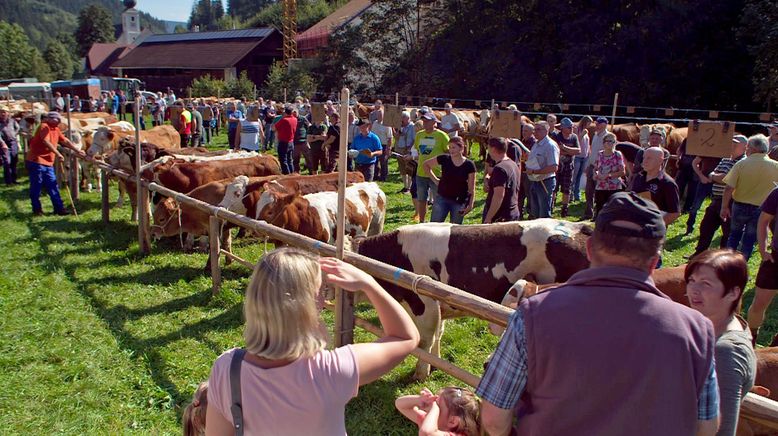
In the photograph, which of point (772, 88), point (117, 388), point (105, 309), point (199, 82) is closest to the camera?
point (117, 388)

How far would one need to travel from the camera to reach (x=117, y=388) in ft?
16.3

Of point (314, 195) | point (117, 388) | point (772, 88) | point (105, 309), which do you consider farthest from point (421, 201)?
point (772, 88)

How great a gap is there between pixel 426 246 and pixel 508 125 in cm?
865

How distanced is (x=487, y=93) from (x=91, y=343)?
1349 inches

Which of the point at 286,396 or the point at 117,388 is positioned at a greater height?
the point at 286,396

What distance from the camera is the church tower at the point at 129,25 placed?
10925cm

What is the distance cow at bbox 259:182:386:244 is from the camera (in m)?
7.36

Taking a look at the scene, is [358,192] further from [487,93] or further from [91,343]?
[487,93]

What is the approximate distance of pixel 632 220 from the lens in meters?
1.79

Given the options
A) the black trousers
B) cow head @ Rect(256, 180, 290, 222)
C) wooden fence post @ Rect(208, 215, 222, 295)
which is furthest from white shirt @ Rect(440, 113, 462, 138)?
wooden fence post @ Rect(208, 215, 222, 295)

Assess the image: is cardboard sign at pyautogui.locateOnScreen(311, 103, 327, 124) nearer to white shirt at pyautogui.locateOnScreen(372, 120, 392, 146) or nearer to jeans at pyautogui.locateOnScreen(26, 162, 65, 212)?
white shirt at pyautogui.locateOnScreen(372, 120, 392, 146)

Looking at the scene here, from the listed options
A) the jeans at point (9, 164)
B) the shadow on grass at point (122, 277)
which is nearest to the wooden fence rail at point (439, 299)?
the shadow on grass at point (122, 277)

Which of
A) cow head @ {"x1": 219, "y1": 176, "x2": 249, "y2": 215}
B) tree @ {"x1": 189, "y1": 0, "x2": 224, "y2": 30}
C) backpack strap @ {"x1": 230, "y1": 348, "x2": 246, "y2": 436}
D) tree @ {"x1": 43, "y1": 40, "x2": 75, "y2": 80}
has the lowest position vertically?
cow head @ {"x1": 219, "y1": 176, "x2": 249, "y2": 215}

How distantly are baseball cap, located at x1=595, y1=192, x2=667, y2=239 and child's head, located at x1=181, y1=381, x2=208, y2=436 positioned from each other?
82.1 inches
